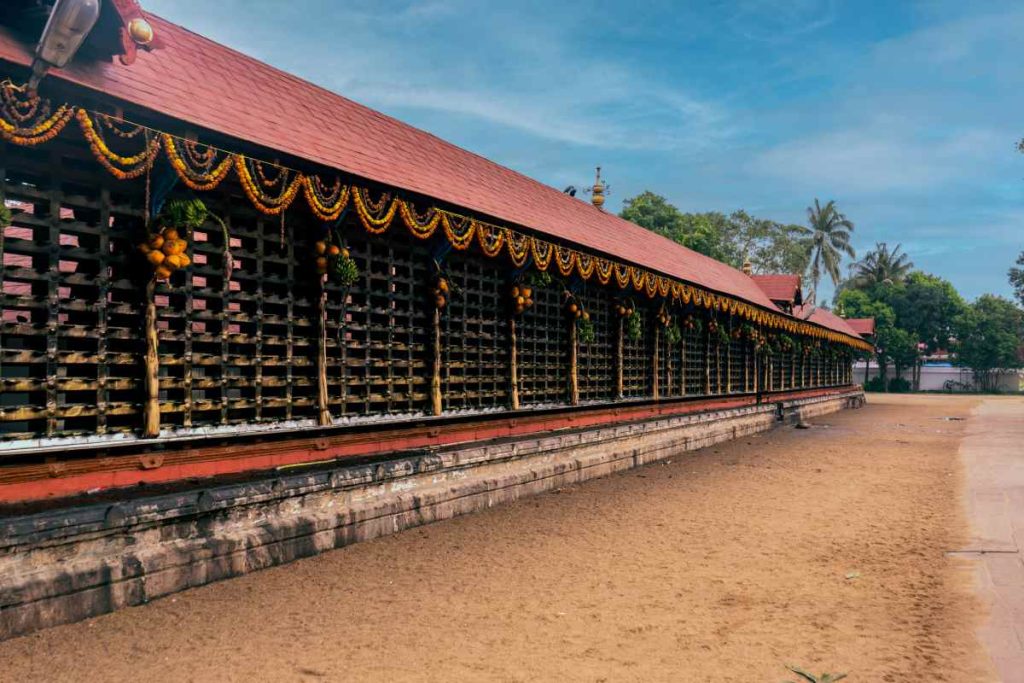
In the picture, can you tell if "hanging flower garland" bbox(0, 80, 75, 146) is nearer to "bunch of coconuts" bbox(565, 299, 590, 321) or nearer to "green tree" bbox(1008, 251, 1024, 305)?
"bunch of coconuts" bbox(565, 299, 590, 321)

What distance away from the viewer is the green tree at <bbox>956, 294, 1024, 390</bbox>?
56.0 metres

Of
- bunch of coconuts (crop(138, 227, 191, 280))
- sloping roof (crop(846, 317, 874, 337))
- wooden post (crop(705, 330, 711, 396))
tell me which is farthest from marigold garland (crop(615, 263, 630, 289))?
sloping roof (crop(846, 317, 874, 337))

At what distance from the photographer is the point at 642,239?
736 inches

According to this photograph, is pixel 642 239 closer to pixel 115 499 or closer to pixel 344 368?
pixel 344 368

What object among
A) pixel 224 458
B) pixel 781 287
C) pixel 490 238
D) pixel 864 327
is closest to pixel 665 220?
pixel 864 327

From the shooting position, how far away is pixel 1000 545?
6785mm

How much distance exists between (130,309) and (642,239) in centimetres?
1453

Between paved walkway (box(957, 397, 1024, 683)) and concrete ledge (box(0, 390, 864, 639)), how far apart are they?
16.0 feet

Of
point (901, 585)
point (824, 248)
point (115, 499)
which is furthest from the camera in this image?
point (824, 248)

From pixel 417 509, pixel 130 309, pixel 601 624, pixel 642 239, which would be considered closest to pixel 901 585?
pixel 601 624

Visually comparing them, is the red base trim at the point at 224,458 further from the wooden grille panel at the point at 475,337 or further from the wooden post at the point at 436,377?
the wooden grille panel at the point at 475,337

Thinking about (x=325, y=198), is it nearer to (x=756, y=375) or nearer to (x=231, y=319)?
(x=231, y=319)

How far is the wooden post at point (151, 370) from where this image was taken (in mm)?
5840

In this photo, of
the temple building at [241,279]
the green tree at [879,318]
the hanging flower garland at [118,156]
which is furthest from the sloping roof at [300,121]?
the green tree at [879,318]
